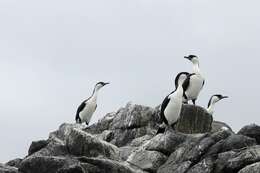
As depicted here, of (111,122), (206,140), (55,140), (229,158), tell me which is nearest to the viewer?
(229,158)

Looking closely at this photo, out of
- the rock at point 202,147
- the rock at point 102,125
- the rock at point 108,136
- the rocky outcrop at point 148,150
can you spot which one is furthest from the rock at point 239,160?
the rock at point 102,125

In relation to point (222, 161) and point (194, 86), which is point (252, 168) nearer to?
point (222, 161)

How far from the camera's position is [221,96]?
1313 inches

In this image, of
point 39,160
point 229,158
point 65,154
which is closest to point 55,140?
point 65,154

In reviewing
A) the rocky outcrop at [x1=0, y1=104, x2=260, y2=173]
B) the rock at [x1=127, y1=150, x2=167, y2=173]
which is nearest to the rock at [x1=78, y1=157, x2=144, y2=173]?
the rocky outcrop at [x1=0, y1=104, x2=260, y2=173]

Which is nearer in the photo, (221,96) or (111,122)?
(111,122)

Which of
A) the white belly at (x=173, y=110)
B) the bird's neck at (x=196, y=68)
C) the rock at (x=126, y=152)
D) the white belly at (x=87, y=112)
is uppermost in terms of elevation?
the bird's neck at (x=196, y=68)

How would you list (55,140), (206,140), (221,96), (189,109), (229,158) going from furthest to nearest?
1. (221,96)
2. (189,109)
3. (55,140)
4. (206,140)
5. (229,158)

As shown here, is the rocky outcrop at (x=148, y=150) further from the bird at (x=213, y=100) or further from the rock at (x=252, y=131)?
the bird at (x=213, y=100)

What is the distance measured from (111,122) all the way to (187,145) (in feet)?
23.6

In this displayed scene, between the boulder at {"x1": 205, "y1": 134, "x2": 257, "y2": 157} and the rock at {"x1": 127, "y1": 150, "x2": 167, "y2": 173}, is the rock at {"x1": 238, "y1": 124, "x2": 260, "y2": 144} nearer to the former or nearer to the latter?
the boulder at {"x1": 205, "y1": 134, "x2": 257, "y2": 157}

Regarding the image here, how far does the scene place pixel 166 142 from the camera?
72.4 feet

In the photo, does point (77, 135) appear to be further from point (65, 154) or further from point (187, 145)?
point (187, 145)

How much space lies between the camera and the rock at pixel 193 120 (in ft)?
83.9
